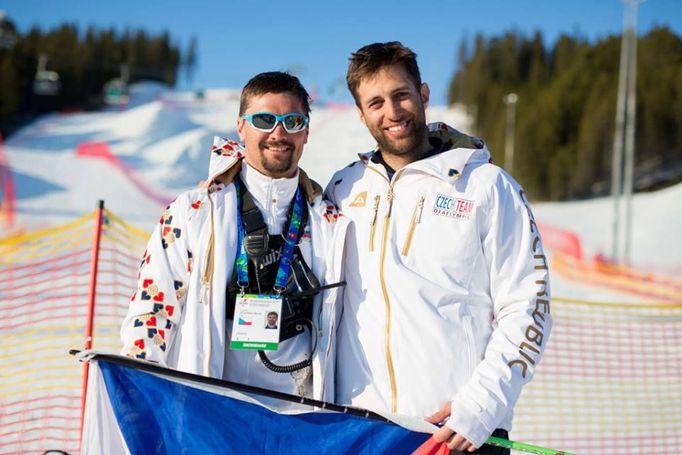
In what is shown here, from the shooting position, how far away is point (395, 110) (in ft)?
8.73

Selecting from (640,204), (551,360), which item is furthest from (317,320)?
(640,204)

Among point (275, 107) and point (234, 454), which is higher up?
point (275, 107)

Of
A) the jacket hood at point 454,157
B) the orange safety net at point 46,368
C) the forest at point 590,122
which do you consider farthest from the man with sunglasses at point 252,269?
the forest at point 590,122

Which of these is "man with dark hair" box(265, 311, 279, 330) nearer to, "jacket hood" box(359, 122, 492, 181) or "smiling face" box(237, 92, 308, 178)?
"smiling face" box(237, 92, 308, 178)

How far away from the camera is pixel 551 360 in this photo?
7629 millimetres

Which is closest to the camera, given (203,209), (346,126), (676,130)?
(203,209)

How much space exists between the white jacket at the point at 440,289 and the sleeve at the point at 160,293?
2.25ft

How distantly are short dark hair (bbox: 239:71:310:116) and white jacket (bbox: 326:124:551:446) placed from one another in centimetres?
57

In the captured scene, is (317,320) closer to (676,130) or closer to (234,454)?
(234,454)

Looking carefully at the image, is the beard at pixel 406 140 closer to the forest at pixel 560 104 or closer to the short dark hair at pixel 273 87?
the short dark hair at pixel 273 87

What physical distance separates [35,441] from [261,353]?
2.75m

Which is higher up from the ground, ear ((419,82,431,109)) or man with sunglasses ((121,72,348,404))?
ear ((419,82,431,109))

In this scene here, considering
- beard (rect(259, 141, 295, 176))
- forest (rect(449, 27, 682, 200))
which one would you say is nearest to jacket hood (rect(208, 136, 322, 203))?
beard (rect(259, 141, 295, 176))

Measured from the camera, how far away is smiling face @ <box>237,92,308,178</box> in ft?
8.83
